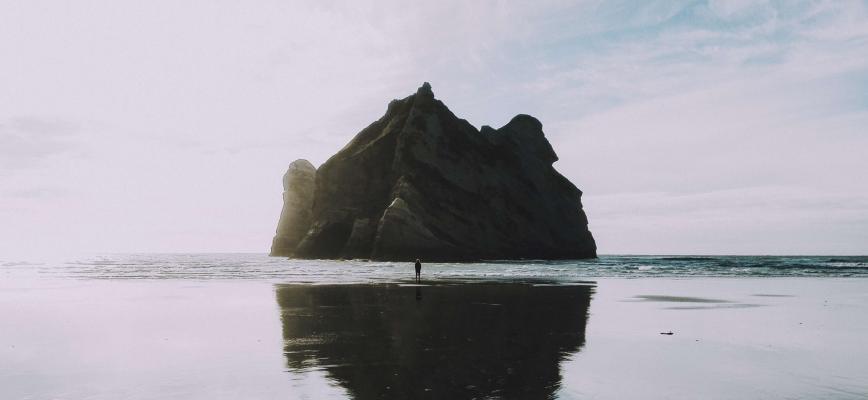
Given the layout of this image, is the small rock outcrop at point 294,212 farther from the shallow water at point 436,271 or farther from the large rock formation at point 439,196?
the shallow water at point 436,271

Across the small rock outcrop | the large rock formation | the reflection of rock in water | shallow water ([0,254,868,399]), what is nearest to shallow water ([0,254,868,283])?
the reflection of rock in water

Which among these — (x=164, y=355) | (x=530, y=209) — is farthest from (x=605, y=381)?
(x=530, y=209)

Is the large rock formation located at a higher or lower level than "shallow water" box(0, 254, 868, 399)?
higher

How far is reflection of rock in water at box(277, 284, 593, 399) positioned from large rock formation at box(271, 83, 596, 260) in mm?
85823

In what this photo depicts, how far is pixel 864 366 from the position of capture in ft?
38.9

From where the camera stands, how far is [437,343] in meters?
14.2

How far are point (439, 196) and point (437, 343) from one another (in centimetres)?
11068

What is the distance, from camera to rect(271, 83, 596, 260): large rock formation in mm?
117375

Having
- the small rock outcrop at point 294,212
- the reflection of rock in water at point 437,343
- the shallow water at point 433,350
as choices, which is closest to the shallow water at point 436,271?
the reflection of rock in water at point 437,343

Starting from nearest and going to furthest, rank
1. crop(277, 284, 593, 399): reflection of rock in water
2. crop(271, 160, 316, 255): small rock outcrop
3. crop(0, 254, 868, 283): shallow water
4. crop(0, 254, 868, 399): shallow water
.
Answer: crop(0, 254, 868, 399): shallow water
crop(277, 284, 593, 399): reflection of rock in water
crop(0, 254, 868, 283): shallow water
crop(271, 160, 316, 255): small rock outcrop

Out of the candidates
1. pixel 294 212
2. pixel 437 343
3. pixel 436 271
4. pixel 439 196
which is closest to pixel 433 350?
pixel 437 343

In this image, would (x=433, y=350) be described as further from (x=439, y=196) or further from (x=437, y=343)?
(x=439, y=196)

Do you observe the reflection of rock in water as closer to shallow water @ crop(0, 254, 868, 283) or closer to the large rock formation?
shallow water @ crop(0, 254, 868, 283)

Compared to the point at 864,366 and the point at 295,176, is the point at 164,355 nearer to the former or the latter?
the point at 864,366
